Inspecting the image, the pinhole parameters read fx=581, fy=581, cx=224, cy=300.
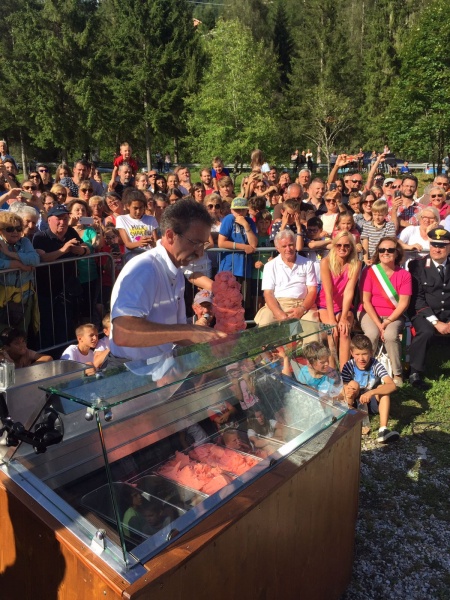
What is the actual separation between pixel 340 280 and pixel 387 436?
2.02 metres

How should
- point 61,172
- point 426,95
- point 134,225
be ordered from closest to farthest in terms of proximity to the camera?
1. point 134,225
2. point 61,172
3. point 426,95

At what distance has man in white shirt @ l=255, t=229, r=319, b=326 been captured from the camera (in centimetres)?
641

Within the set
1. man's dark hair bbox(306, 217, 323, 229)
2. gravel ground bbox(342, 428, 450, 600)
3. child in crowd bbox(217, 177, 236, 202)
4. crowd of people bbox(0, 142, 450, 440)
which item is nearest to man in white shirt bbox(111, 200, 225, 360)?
gravel ground bbox(342, 428, 450, 600)

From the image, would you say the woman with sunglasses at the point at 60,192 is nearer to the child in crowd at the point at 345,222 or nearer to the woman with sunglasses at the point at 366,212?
the child in crowd at the point at 345,222

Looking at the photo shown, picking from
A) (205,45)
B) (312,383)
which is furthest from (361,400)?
(205,45)

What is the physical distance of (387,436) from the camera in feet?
17.1

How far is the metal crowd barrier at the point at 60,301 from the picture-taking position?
577 cm

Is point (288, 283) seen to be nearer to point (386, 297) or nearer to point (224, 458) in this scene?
point (386, 297)

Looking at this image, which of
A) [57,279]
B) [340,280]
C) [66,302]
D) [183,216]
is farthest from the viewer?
[340,280]

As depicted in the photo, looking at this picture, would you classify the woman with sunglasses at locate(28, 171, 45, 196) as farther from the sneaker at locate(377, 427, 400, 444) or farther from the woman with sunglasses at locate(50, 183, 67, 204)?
the sneaker at locate(377, 427, 400, 444)

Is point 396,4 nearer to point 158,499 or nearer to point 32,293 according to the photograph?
point 32,293

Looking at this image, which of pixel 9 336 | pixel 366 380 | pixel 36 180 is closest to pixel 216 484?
pixel 9 336

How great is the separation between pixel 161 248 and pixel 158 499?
50.5 inches

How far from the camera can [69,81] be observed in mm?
38188
